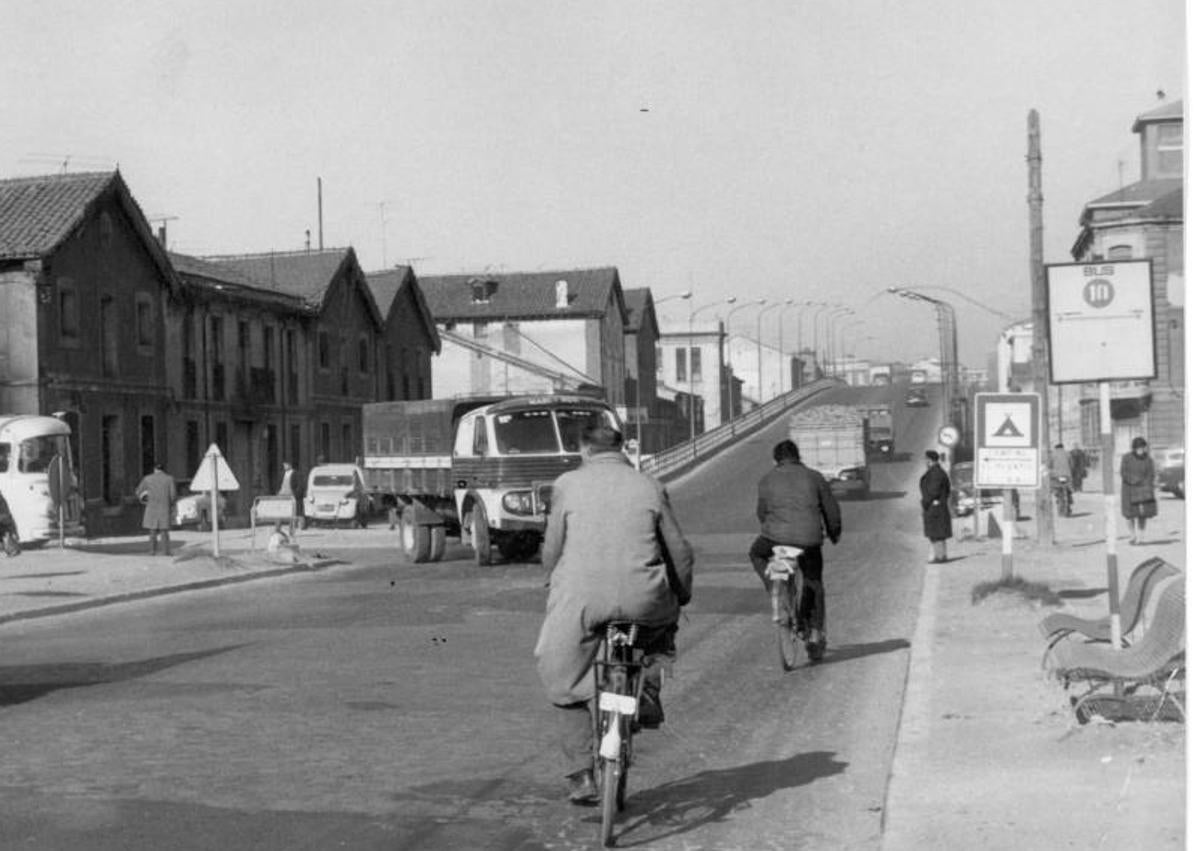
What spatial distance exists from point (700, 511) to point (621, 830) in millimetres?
40622

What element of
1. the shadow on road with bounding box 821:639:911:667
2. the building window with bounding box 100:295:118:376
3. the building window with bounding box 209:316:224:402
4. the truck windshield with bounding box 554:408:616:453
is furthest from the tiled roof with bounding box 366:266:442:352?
the shadow on road with bounding box 821:639:911:667

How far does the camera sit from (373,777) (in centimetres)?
898

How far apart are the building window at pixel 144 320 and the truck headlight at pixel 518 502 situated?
2328cm

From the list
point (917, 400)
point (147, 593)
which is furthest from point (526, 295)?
point (147, 593)

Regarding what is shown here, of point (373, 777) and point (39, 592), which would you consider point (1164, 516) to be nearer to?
point (39, 592)

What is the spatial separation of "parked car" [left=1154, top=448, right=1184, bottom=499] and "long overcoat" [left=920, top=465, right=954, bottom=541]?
72.1 ft

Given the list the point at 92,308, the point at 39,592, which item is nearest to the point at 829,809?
the point at 39,592

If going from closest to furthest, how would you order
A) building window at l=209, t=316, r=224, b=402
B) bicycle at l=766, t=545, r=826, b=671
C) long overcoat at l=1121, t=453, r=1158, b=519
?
bicycle at l=766, t=545, r=826, b=671 → long overcoat at l=1121, t=453, r=1158, b=519 → building window at l=209, t=316, r=224, b=402

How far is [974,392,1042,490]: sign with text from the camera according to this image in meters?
20.1

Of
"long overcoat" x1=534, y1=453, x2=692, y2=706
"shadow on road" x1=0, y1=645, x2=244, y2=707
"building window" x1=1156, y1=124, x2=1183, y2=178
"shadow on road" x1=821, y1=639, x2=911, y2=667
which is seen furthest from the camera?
"building window" x1=1156, y1=124, x2=1183, y2=178

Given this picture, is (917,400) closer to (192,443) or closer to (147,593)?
(192,443)

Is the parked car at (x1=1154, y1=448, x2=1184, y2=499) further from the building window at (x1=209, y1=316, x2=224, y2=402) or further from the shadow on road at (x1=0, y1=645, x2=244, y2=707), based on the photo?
the shadow on road at (x1=0, y1=645, x2=244, y2=707)

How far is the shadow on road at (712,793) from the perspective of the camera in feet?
25.7

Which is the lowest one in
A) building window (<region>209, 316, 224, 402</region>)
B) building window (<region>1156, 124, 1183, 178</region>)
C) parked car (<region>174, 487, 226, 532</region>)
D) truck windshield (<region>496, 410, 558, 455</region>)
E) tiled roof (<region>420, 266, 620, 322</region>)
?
parked car (<region>174, 487, 226, 532</region>)
